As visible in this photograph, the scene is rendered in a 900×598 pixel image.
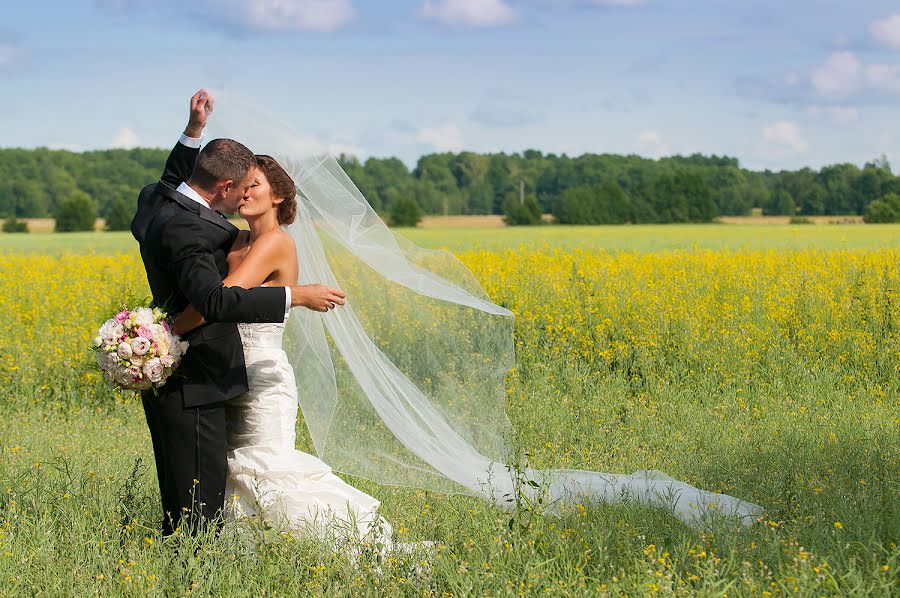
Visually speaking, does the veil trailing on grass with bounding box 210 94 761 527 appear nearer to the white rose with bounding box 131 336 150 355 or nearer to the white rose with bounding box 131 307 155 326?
the white rose with bounding box 131 307 155 326

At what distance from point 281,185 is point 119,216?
5158cm

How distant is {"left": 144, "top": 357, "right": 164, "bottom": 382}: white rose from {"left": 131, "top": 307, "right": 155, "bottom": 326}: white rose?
0.58 feet

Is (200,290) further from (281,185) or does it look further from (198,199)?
(281,185)

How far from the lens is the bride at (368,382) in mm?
4562

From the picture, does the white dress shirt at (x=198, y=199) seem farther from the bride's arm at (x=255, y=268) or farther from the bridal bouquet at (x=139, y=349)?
the bridal bouquet at (x=139, y=349)

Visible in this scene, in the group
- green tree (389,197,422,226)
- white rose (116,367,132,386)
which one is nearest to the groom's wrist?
white rose (116,367,132,386)

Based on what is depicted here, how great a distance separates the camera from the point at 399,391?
5.20 metres

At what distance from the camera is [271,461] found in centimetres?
454

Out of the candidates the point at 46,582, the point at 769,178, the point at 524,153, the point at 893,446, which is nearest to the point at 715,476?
the point at 893,446

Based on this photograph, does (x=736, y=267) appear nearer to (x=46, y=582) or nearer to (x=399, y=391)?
(x=399, y=391)

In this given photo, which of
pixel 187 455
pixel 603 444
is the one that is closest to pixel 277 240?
pixel 187 455

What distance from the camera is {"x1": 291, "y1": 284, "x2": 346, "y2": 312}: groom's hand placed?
4.07 metres

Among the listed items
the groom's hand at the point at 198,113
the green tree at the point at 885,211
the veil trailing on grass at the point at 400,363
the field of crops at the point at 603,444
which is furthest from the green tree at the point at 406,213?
the groom's hand at the point at 198,113

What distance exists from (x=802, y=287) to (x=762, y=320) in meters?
1.29
